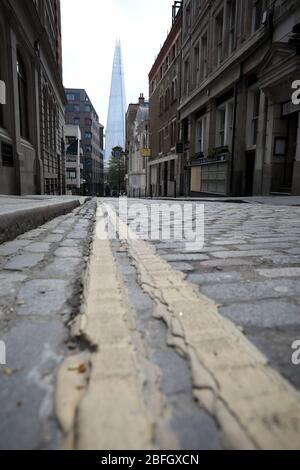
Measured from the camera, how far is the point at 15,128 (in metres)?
11.6

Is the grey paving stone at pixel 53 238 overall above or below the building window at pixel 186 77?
below

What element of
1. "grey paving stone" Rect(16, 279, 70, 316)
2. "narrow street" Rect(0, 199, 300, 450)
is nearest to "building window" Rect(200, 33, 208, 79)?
"narrow street" Rect(0, 199, 300, 450)

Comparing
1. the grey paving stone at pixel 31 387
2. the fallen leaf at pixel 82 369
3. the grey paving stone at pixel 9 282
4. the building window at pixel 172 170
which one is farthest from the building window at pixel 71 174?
the fallen leaf at pixel 82 369

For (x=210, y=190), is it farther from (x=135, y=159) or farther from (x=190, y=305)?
(x=135, y=159)

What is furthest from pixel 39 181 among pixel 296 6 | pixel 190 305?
pixel 190 305

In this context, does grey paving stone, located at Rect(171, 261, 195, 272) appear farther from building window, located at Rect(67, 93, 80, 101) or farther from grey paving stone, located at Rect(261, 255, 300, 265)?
A: building window, located at Rect(67, 93, 80, 101)

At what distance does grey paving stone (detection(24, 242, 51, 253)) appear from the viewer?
119 inches

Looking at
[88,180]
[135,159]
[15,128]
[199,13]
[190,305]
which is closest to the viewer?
[190,305]

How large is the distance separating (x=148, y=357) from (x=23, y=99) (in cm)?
1587

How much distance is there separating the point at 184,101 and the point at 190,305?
90.6ft

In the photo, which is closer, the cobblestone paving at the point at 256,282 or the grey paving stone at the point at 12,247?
the cobblestone paving at the point at 256,282

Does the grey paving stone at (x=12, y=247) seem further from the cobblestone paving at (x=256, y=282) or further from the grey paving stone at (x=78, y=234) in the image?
the cobblestone paving at (x=256, y=282)

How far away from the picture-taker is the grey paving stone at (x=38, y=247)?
3.02 m

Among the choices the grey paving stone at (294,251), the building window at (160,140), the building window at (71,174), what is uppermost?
the building window at (160,140)
